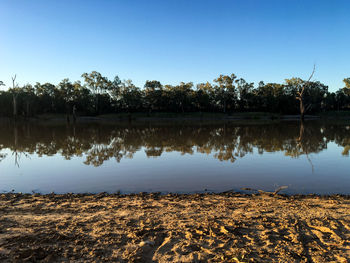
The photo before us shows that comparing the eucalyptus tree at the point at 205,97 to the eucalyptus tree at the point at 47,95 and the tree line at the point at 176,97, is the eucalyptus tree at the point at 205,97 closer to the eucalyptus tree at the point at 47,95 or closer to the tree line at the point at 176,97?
the tree line at the point at 176,97

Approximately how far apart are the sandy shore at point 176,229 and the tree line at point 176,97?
7026cm

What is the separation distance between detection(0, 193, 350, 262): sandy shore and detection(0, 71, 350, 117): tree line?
2766 inches

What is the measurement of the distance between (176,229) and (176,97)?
72099 millimetres

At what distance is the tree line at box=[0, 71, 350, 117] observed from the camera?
7225cm

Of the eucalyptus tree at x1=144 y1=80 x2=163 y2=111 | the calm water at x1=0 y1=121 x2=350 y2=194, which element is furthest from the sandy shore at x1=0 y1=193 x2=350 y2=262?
the eucalyptus tree at x1=144 y1=80 x2=163 y2=111

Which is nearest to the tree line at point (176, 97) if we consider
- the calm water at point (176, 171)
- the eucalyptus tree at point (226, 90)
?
the eucalyptus tree at point (226, 90)

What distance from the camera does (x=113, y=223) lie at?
169 inches

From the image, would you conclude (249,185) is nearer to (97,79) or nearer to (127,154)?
(127,154)

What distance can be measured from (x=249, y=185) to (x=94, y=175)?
494cm

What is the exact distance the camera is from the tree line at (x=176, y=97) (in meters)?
72.2

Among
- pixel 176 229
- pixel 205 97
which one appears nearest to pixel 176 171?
pixel 176 229

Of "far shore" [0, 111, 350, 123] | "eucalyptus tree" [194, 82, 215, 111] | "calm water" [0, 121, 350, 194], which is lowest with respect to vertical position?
"calm water" [0, 121, 350, 194]

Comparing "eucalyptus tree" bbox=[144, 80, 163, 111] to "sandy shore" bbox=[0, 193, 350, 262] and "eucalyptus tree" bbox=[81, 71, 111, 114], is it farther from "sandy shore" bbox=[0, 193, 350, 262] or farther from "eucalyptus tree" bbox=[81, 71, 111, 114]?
"sandy shore" bbox=[0, 193, 350, 262]

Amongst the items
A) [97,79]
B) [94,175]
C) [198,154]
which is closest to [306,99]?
[97,79]
